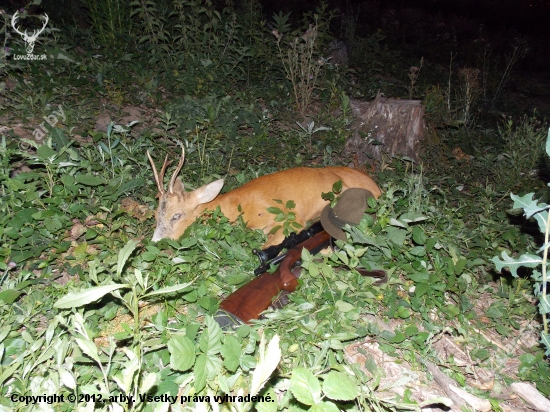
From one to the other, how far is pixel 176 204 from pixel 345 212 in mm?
1770

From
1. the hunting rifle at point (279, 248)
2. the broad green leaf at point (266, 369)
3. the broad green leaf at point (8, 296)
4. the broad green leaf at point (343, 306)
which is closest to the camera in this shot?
the broad green leaf at point (266, 369)

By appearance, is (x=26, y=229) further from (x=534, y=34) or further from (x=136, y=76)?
(x=534, y=34)

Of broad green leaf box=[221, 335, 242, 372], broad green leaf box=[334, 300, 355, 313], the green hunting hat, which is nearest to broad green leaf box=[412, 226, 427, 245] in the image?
the green hunting hat

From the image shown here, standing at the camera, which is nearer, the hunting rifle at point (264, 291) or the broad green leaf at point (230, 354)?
the broad green leaf at point (230, 354)

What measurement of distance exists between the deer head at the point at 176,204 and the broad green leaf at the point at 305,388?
8.79 ft

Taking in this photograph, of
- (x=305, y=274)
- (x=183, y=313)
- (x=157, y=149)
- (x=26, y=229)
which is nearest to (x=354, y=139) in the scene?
(x=157, y=149)

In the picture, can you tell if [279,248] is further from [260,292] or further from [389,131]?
[389,131]

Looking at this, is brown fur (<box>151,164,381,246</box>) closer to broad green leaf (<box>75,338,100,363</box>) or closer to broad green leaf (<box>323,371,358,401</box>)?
broad green leaf (<box>75,338,100,363</box>)

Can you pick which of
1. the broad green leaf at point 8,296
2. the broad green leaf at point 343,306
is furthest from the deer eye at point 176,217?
the broad green leaf at point 343,306

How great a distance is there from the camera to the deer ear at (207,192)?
13.4ft

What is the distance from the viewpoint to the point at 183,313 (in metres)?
2.80

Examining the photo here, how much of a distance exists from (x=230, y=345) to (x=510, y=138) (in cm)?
567

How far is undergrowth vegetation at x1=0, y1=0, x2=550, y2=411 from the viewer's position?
6.11ft

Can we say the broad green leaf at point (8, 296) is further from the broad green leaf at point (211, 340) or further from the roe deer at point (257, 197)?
the roe deer at point (257, 197)
